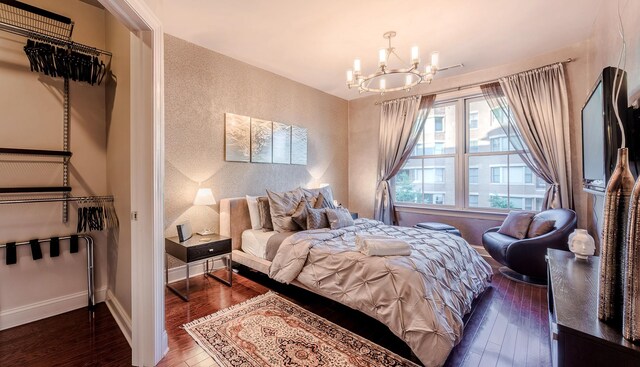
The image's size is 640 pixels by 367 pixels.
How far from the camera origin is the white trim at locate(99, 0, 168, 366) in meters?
1.71

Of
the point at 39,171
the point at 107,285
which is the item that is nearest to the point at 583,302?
the point at 107,285

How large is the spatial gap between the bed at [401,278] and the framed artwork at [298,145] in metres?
1.84

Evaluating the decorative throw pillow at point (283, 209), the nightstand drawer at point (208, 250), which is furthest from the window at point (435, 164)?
the nightstand drawer at point (208, 250)

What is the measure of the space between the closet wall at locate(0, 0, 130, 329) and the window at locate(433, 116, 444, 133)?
4.50 metres

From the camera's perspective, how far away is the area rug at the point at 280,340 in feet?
5.74

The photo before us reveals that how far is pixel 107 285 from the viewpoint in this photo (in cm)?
258

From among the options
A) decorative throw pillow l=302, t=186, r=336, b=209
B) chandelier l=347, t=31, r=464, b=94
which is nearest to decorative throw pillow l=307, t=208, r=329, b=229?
decorative throw pillow l=302, t=186, r=336, b=209

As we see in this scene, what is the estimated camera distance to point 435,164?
181 inches

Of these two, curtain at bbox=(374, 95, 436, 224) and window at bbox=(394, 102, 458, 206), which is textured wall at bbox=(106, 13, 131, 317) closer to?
curtain at bbox=(374, 95, 436, 224)

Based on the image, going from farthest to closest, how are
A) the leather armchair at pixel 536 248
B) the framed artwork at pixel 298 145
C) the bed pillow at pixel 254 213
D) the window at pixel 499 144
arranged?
the framed artwork at pixel 298 145
the window at pixel 499 144
the bed pillow at pixel 254 213
the leather armchair at pixel 536 248

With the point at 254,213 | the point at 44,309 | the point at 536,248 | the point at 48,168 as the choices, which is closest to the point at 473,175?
the point at 536,248

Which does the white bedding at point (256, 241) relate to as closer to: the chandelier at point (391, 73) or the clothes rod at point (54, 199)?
the clothes rod at point (54, 199)

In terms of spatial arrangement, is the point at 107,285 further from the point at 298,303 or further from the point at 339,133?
the point at 339,133

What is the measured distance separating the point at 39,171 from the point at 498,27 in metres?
4.81
